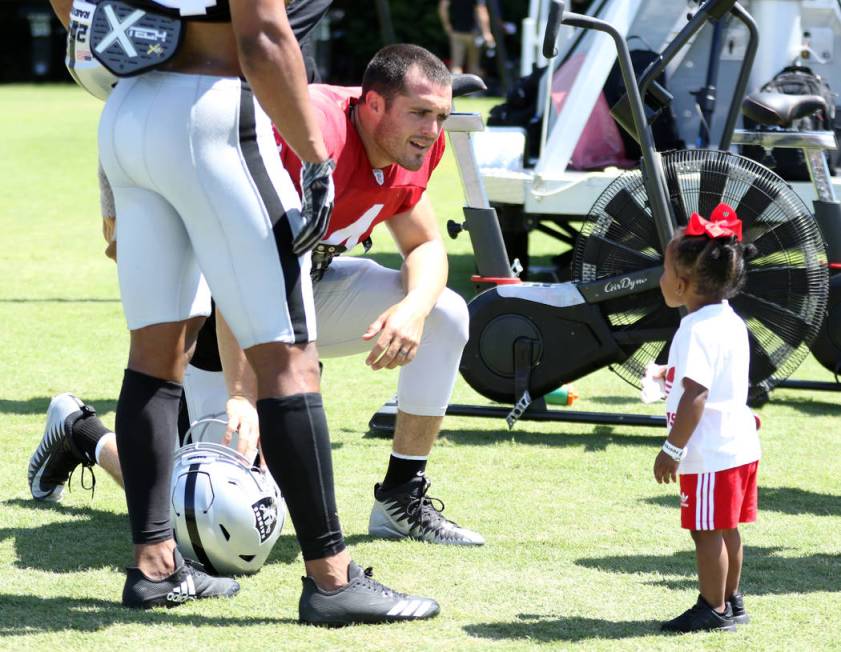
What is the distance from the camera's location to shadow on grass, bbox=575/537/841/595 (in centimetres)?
332

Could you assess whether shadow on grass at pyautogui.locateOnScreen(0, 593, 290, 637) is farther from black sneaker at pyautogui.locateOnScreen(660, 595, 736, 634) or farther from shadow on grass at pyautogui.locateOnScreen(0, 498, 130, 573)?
black sneaker at pyautogui.locateOnScreen(660, 595, 736, 634)

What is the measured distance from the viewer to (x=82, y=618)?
3018mm

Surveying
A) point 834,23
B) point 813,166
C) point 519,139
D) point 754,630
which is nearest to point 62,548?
point 754,630

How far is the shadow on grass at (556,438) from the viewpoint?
489 cm

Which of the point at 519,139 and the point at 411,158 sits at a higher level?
the point at 411,158

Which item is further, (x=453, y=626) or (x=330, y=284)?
(x=330, y=284)

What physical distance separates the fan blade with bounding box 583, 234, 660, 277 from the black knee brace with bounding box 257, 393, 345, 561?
7.45ft

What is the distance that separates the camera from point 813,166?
5320 millimetres

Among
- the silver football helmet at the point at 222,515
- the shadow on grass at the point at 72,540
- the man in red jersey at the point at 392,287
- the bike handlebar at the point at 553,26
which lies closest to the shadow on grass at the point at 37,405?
the shadow on grass at the point at 72,540

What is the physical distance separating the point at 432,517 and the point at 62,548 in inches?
36.5

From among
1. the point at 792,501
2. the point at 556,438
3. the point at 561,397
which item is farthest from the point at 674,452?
the point at 561,397

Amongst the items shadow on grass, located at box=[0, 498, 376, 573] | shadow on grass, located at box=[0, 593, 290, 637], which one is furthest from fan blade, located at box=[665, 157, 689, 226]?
shadow on grass, located at box=[0, 593, 290, 637]

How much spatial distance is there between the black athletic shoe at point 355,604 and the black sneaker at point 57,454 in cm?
118

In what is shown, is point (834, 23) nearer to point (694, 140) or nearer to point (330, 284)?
point (694, 140)
